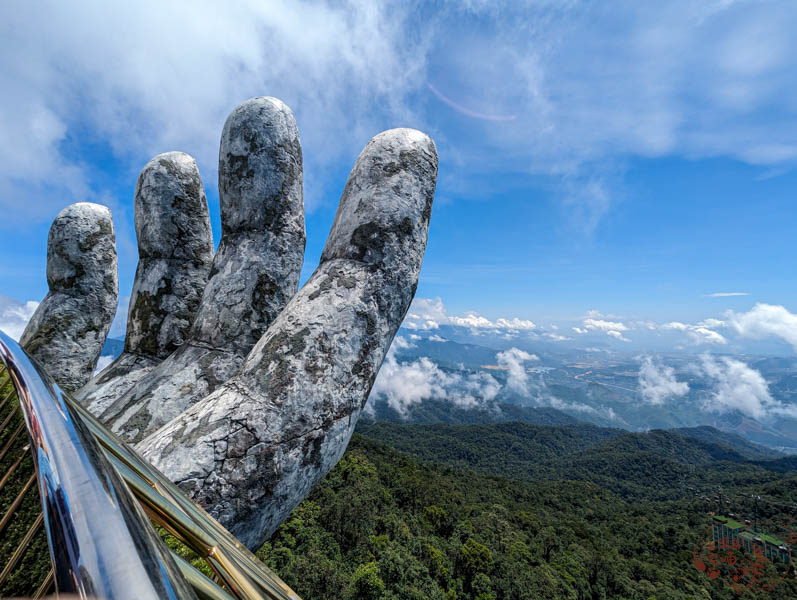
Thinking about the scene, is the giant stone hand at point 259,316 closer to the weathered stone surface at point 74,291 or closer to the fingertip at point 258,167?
the fingertip at point 258,167

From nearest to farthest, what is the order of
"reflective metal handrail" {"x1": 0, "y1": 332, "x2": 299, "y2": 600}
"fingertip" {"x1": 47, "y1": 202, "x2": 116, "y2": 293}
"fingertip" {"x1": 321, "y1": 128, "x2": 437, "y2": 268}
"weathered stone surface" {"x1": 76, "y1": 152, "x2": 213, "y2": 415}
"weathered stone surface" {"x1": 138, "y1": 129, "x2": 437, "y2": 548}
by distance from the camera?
"reflective metal handrail" {"x1": 0, "y1": 332, "x2": 299, "y2": 600}
"weathered stone surface" {"x1": 138, "y1": 129, "x2": 437, "y2": 548}
"fingertip" {"x1": 321, "y1": 128, "x2": 437, "y2": 268}
"weathered stone surface" {"x1": 76, "y1": 152, "x2": 213, "y2": 415}
"fingertip" {"x1": 47, "y1": 202, "x2": 116, "y2": 293}

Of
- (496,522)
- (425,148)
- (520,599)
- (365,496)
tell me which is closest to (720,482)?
(496,522)

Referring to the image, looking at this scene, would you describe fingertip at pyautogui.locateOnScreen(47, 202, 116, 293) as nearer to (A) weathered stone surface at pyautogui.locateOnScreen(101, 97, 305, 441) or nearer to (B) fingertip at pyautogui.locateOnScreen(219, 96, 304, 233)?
(A) weathered stone surface at pyautogui.locateOnScreen(101, 97, 305, 441)

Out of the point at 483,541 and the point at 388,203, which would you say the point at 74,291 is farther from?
the point at 483,541

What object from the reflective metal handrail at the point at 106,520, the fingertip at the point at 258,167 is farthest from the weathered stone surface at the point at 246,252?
the reflective metal handrail at the point at 106,520

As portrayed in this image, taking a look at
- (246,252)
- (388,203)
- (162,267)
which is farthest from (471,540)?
(388,203)

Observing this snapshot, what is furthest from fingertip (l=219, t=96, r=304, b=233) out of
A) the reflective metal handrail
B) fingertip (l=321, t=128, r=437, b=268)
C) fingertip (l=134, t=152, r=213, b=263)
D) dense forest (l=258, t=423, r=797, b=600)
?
dense forest (l=258, t=423, r=797, b=600)

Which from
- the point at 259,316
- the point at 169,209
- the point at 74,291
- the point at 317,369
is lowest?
the point at 317,369
